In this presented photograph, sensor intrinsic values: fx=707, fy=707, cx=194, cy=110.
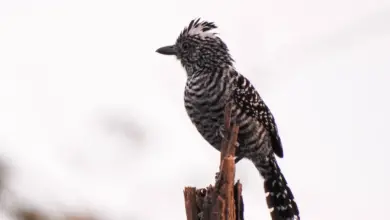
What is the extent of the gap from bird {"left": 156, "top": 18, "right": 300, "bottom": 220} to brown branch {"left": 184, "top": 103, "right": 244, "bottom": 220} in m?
1.96

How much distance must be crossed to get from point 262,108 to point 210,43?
2.63 ft

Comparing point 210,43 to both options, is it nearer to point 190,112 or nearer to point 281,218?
point 190,112

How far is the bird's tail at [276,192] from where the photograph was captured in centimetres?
662

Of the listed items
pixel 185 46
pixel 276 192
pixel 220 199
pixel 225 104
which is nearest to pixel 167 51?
pixel 185 46

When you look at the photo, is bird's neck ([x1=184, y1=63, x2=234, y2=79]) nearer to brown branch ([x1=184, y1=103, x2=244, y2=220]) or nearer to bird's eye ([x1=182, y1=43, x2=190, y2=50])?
bird's eye ([x1=182, y1=43, x2=190, y2=50])

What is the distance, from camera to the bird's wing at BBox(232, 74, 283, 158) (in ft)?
20.9

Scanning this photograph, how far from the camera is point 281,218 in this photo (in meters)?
6.58

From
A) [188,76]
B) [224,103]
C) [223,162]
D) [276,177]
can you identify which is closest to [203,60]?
[188,76]

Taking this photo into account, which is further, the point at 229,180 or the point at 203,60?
the point at 203,60

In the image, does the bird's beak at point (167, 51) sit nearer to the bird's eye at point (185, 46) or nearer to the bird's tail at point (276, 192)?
the bird's eye at point (185, 46)

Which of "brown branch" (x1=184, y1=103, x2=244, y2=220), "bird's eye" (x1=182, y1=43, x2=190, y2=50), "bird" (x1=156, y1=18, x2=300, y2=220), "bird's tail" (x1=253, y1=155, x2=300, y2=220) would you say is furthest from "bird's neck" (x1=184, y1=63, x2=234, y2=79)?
"brown branch" (x1=184, y1=103, x2=244, y2=220)

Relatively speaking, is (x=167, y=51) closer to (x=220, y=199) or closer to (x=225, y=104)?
(x=225, y=104)

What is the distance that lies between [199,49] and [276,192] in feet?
5.12

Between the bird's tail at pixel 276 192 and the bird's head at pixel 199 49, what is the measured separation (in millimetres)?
1060
